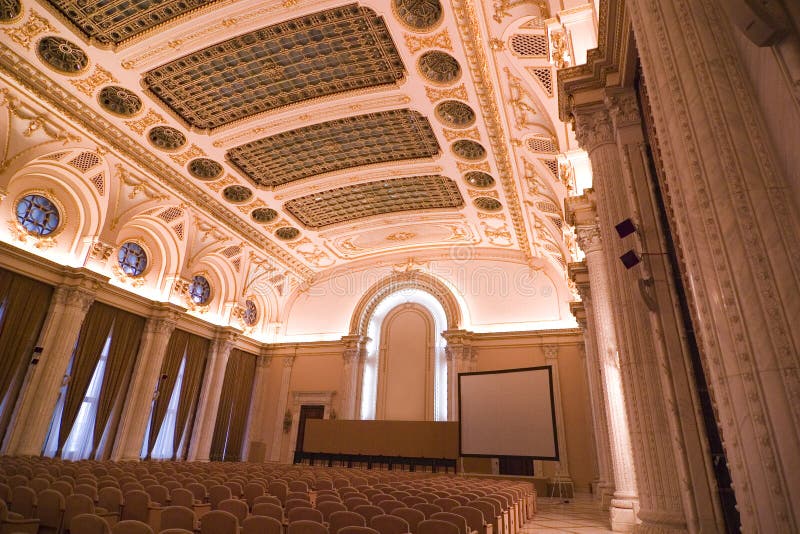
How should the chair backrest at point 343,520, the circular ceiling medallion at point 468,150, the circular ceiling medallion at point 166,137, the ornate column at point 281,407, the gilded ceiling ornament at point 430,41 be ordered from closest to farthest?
the chair backrest at point 343,520 → the gilded ceiling ornament at point 430,41 → the circular ceiling medallion at point 166,137 → the circular ceiling medallion at point 468,150 → the ornate column at point 281,407

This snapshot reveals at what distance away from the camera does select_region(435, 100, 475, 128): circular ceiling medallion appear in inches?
410

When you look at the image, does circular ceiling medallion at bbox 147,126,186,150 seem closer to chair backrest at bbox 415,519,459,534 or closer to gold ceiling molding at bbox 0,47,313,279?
gold ceiling molding at bbox 0,47,313,279

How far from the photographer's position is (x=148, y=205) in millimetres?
13328

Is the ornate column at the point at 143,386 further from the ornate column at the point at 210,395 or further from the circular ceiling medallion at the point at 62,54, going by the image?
the circular ceiling medallion at the point at 62,54

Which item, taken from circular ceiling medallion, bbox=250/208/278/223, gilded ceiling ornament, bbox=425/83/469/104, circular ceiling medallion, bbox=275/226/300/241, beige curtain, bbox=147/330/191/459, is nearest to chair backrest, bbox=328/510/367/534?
gilded ceiling ornament, bbox=425/83/469/104

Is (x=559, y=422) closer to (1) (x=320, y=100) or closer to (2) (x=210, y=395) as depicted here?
(1) (x=320, y=100)

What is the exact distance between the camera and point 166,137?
1156cm

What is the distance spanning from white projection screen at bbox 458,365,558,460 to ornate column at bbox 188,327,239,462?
30.3 feet

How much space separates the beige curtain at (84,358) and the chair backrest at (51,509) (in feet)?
32.2

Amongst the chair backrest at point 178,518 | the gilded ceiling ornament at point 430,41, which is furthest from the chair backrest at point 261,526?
the gilded ceiling ornament at point 430,41

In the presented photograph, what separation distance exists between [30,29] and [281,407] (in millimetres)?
15038

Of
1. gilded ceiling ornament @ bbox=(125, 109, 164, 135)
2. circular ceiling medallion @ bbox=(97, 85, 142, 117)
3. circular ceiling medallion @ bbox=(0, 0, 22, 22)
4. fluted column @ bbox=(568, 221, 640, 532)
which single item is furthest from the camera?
gilded ceiling ornament @ bbox=(125, 109, 164, 135)

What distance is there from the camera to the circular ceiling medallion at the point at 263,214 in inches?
594

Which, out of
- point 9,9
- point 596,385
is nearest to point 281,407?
point 596,385
